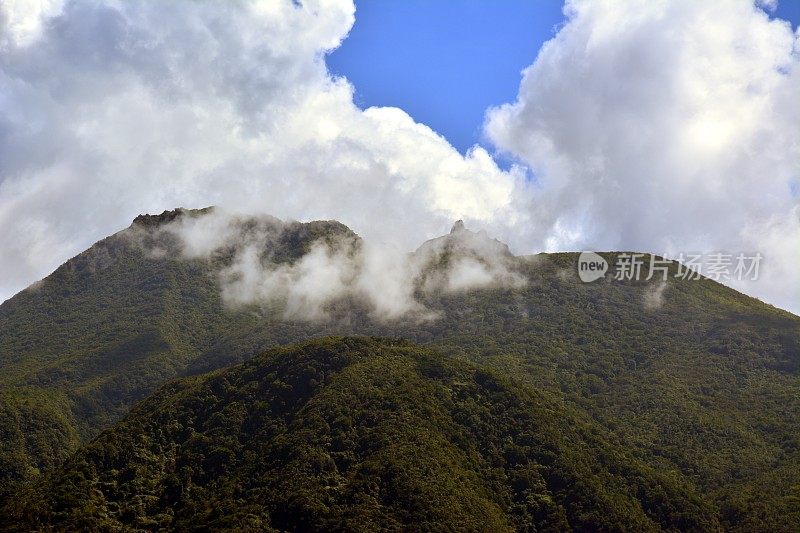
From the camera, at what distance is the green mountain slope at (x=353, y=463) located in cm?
12494

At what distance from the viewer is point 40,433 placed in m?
188

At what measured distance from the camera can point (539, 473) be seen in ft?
465

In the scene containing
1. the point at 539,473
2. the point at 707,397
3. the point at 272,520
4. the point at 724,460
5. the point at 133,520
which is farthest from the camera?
the point at 707,397

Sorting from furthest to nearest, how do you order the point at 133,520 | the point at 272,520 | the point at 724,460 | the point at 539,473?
the point at 724,460 → the point at 539,473 → the point at 133,520 → the point at 272,520

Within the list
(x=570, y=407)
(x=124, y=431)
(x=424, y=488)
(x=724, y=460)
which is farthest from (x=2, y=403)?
(x=724, y=460)

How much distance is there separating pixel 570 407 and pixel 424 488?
67093mm

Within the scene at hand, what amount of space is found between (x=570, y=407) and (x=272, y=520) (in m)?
83.7

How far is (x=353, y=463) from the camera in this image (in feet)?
442

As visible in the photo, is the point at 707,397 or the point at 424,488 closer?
the point at 424,488

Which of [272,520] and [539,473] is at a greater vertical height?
[539,473]

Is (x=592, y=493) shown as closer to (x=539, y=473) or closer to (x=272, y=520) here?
(x=539, y=473)

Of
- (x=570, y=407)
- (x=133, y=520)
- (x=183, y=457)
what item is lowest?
(x=133, y=520)

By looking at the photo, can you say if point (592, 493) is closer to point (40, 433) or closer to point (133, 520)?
point (133, 520)

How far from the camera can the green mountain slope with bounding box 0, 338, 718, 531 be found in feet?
410
